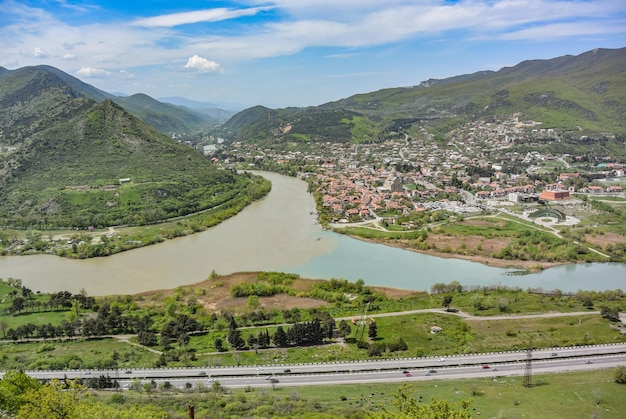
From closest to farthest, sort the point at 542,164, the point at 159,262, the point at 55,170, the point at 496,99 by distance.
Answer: the point at 159,262
the point at 55,170
the point at 542,164
the point at 496,99

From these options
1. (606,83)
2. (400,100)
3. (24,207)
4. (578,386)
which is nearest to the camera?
(578,386)

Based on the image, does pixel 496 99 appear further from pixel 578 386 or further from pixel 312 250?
pixel 578 386

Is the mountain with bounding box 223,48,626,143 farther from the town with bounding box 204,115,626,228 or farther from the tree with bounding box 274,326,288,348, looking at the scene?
the tree with bounding box 274,326,288,348

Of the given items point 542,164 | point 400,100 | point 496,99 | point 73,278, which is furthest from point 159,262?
point 400,100

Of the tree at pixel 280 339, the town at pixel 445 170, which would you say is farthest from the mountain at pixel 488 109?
the tree at pixel 280 339

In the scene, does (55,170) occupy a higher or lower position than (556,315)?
higher

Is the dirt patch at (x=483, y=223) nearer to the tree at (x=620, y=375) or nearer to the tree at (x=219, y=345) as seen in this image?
the tree at (x=620, y=375)

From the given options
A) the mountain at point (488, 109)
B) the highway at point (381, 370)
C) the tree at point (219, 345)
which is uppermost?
the mountain at point (488, 109)

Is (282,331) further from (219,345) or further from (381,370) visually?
(381,370)

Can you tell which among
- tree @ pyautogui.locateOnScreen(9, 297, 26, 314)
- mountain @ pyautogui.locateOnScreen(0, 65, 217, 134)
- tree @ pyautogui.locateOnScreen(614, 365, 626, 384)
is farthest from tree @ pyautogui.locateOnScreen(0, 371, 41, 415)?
mountain @ pyautogui.locateOnScreen(0, 65, 217, 134)
